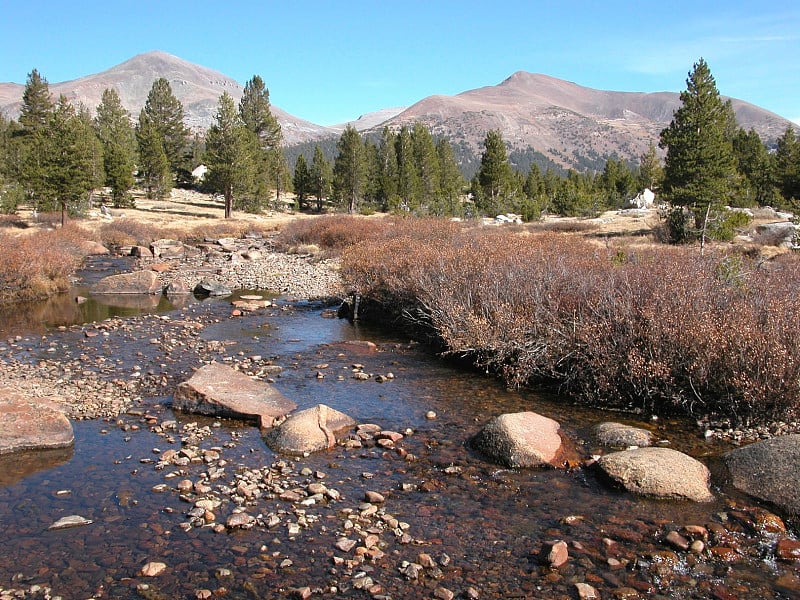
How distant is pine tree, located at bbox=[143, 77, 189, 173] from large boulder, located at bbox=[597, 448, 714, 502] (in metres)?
75.6

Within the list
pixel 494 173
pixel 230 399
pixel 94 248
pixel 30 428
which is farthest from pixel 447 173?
pixel 30 428

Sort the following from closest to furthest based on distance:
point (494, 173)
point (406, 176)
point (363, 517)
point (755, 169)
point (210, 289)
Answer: point (363, 517) → point (210, 289) → point (755, 169) → point (494, 173) → point (406, 176)

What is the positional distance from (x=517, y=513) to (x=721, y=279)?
7.59 m

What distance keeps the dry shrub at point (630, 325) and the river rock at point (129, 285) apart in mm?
13231

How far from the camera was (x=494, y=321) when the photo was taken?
1305cm

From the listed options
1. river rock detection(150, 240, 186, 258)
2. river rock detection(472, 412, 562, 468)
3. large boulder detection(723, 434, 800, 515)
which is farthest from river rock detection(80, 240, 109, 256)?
large boulder detection(723, 434, 800, 515)

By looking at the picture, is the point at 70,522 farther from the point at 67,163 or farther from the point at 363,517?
the point at 67,163

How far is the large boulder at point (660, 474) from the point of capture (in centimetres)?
759

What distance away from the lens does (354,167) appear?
216ft

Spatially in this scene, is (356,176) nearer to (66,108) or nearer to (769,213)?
(66,108)

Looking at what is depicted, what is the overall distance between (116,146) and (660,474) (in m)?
57.8

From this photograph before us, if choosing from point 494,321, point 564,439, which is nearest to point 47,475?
point 564,439

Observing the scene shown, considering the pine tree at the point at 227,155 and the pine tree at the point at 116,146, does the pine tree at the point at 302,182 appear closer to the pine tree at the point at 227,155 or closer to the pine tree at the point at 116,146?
the pine tree at the point at 227,155

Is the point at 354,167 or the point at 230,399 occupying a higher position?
the point at 354,167
